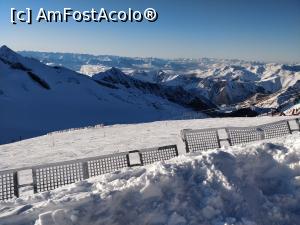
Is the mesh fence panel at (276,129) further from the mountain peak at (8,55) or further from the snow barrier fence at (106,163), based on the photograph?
the mountain peak at (8,55)

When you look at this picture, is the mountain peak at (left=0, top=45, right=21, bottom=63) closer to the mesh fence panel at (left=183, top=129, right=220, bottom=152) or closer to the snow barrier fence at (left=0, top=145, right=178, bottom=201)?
the mesh fence panel at (left=183, top=129, right=220, bottom=152)

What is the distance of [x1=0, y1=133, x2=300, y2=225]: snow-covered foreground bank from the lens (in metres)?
7.87

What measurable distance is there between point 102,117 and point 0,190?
95.6m

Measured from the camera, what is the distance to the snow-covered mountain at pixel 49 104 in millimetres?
85125

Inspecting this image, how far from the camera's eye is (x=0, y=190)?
11977 mm

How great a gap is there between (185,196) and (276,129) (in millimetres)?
10692

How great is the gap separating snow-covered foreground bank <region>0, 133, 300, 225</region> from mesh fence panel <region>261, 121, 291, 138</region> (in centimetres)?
768

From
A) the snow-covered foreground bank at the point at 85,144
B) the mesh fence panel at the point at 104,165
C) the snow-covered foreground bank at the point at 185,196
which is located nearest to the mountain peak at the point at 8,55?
the snow-covered foreground bank at the point at 85,144

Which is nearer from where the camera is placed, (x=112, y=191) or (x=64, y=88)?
(x=112, y=191)

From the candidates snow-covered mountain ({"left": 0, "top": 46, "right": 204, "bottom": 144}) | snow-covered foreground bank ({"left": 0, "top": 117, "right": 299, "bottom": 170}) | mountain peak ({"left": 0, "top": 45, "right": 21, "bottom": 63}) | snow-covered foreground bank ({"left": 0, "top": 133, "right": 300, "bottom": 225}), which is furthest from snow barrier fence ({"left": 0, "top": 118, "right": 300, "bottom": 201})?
mountain peak ({"left": 0, "top": 45, "right": 21, "bottom": 63})

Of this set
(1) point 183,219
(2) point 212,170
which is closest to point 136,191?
(1) point 183,219

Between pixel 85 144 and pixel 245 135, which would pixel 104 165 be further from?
pixel 85 144

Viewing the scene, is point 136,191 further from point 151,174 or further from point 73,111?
point 73,111

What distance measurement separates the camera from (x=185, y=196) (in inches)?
330
